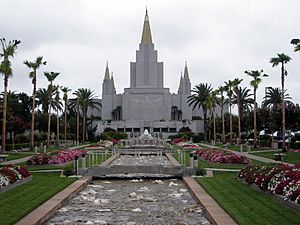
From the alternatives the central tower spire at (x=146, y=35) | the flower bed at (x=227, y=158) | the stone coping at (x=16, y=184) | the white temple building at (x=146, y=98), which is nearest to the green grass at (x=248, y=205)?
the stone coping at (x=16, y=184)

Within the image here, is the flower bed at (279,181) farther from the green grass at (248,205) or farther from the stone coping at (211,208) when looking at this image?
the stone coping at (211,208)

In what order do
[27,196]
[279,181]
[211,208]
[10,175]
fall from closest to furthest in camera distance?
[211,208]
[279,181]
[27,196]
[10,175]

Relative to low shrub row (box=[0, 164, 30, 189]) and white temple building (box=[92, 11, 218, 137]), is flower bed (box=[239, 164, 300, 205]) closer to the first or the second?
low shrub row (box=[0, 164, 30, 189])

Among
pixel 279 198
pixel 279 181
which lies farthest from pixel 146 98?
pixel 279 198

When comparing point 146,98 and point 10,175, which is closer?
point 10,175

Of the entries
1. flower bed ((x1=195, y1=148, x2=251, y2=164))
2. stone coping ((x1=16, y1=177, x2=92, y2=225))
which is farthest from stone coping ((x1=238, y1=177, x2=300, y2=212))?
flower bed ((x1=195, y1=148, x2=251, y2=164))

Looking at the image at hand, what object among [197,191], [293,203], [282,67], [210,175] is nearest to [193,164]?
[210,175]

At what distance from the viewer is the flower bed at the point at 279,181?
11748 millimetres

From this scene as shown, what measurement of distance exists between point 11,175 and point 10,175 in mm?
65

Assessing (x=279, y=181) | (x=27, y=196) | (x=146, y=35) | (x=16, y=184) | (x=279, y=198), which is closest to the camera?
(x=279, y=198)

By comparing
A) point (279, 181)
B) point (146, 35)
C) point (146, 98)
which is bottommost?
point (279, 181)

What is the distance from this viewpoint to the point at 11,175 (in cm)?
1641

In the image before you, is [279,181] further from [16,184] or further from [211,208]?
[16,184]

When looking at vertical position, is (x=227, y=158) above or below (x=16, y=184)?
above
